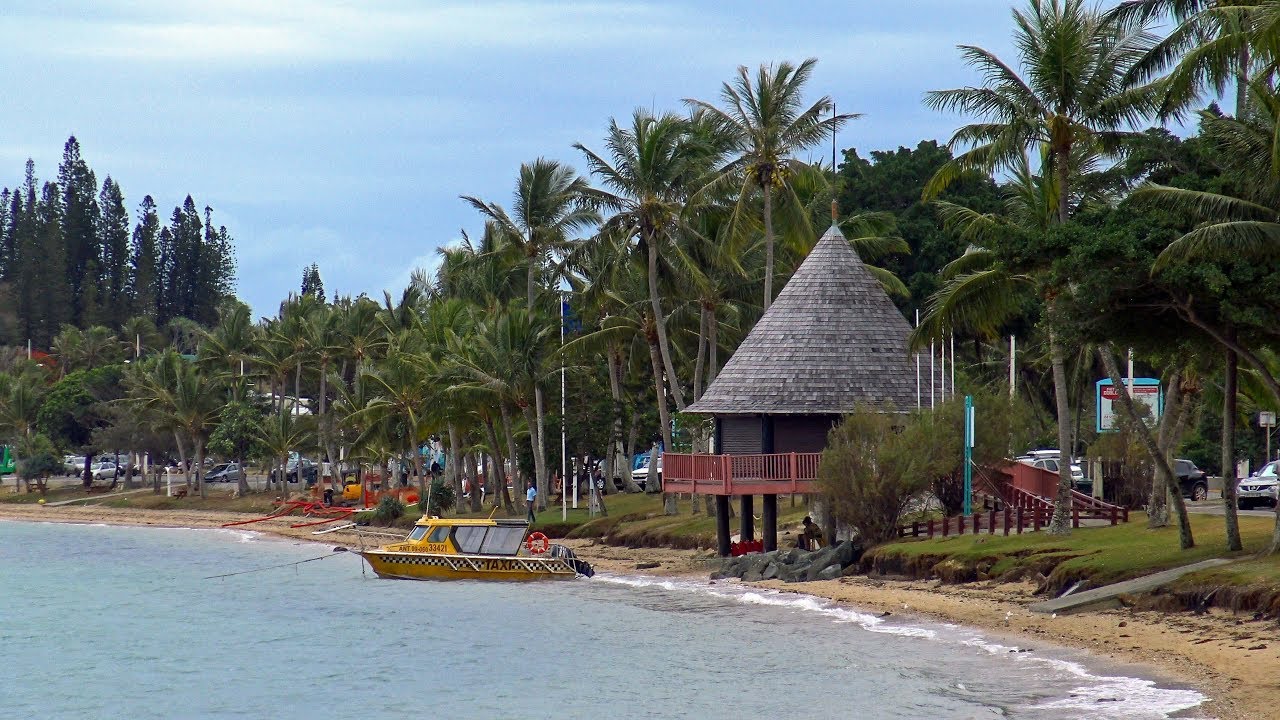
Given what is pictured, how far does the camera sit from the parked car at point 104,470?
106312 millimetres

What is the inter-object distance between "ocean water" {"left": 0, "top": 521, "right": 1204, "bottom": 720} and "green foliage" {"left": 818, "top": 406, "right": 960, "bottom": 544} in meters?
3.56

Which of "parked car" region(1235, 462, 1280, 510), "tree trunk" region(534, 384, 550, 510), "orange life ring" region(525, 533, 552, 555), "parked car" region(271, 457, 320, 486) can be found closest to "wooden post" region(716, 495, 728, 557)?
"orange life ring" region(525, 533, 552, 555)

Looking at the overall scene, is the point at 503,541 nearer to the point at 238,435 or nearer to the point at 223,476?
the point at 238,435

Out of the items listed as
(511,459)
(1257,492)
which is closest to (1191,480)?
(1257,492)

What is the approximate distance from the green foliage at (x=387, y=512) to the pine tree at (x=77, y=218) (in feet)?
292

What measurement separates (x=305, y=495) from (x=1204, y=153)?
216ft

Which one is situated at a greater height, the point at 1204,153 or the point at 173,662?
the point at 1204,153

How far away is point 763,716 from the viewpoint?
22.6 m

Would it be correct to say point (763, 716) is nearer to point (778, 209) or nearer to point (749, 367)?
point (749, 367)

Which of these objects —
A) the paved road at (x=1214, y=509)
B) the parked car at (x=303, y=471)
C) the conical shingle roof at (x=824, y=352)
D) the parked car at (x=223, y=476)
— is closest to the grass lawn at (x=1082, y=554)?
the paved road at (x=1214, y=509)

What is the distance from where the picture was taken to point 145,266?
5807 inches

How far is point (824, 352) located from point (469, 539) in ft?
38.2

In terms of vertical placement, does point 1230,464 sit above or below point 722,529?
above

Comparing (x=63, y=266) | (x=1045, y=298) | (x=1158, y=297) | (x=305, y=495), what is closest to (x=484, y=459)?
(x=305, y=495)
